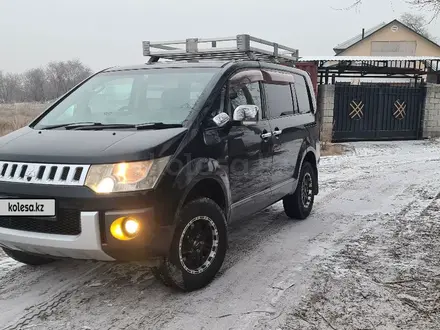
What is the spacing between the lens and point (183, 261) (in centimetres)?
345

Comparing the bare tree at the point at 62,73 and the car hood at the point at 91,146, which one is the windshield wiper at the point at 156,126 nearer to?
the car hood at the point at 91,146

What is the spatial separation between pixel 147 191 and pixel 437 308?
7.65 ft

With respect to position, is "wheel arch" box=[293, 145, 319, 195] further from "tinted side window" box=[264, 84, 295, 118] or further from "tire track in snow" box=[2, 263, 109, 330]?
"tire track in snow" box=[2, 263, 109, 330]

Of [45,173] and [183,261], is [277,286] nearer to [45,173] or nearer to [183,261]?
[183,261]

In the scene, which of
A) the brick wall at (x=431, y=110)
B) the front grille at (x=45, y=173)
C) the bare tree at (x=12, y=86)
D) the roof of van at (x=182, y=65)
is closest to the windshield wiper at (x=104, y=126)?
the front grille at (x=45, y=173)

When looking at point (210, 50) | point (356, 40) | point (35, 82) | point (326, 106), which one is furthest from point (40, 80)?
point (210, 50)

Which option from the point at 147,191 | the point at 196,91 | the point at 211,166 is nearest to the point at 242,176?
the point at 211,166

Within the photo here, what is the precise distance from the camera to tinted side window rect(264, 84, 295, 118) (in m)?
4.84

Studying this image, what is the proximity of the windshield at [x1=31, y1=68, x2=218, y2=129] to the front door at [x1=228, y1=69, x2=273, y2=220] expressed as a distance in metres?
0.39

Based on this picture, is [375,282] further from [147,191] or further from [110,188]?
[110,188]

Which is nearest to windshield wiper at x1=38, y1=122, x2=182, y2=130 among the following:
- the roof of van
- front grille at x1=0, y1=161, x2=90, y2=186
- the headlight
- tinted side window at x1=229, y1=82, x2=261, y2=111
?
the headlight

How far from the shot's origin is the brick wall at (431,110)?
1544cm

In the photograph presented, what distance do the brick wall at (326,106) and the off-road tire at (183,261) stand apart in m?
11.5

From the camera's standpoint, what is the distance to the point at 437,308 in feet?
11.0
